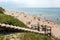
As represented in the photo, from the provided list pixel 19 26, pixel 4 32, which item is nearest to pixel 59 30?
pixel 19 26

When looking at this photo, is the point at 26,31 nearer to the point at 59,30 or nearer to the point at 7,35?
the point at 7,35

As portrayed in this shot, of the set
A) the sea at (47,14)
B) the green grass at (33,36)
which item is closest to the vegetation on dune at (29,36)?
the green grass at (33,36)

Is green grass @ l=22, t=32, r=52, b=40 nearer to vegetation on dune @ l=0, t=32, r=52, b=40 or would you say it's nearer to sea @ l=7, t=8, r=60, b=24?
vegetation on dune @ l=0, t=32, r=52, b=40

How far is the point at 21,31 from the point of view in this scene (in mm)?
21172

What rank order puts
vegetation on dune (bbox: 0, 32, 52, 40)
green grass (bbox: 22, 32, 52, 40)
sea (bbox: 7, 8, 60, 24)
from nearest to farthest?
1. vegetation on dune (bbox: 0, 32, 52, 40)
2. green grass (bbox: 22, 32, 52, 40)
3. sea (bbox: 7, 8, 60, 24)

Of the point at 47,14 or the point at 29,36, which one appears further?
the point at 47,14

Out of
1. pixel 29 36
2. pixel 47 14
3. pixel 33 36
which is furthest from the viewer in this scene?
pixel 47 14

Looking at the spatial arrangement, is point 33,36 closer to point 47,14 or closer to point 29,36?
point 29,36

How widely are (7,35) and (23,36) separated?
1110 millimetres

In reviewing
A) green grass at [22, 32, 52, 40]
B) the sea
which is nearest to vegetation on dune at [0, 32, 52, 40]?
green grass at [22, 32, 52, 40]

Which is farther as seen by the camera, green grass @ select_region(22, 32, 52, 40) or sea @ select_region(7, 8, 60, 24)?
sea @ select_region(7, 8, 60, 24)

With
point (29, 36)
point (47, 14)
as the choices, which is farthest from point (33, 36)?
point (47, 14)

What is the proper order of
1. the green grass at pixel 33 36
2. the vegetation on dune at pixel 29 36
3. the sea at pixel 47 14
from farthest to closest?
the sea at pixel 47 14
the green grass at pixel 33 36
the vegetation on dune at pixel 29 36

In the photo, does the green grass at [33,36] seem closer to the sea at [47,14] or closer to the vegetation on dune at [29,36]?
the vegetation on dune at [29,36]
